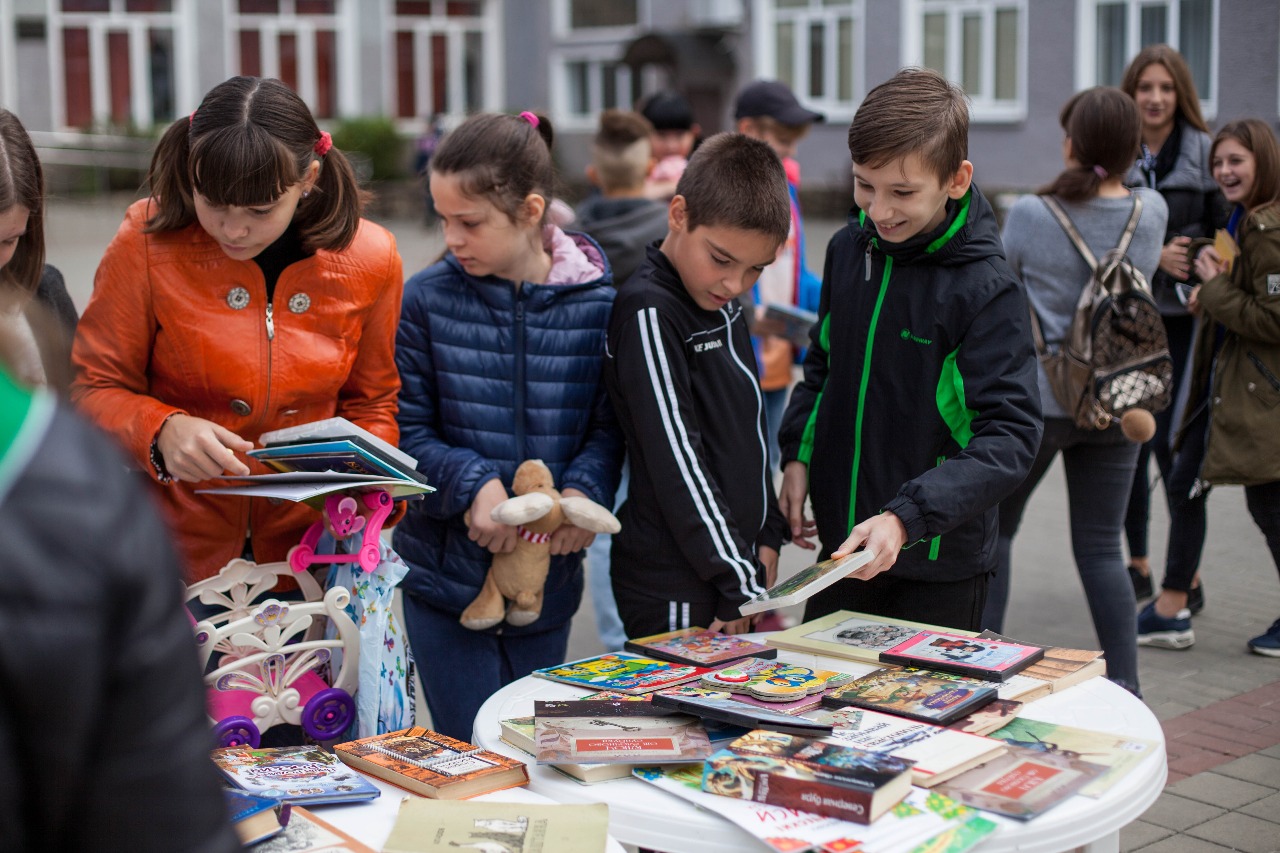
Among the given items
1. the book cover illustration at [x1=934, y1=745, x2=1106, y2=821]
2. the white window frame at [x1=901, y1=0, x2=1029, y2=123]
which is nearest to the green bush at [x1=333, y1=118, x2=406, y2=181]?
the white window frame at [x1=901, y1=0, x2=1029, y2=123]

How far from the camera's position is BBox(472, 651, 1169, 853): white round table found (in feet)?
5.54

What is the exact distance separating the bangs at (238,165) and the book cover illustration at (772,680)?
3.73 feet

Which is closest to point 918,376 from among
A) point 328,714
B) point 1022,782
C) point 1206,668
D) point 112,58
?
point 1022,782

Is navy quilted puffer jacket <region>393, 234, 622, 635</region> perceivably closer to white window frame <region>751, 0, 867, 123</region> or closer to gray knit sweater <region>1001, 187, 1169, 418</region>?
gray knit sweater <region>1001, 187, 1169, 418</region>

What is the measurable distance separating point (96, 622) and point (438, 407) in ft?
6.45

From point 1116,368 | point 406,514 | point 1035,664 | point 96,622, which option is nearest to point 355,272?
point 406,514

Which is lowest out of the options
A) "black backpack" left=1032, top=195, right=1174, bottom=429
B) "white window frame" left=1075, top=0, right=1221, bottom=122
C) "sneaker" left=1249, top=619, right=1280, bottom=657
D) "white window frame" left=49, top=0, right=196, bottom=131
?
"sneaker" left=1249, top=619, right=1280, bottom=657

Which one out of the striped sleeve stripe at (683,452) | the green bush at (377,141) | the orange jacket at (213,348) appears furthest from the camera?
the green bush at (377,141)

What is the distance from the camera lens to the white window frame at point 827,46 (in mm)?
19688

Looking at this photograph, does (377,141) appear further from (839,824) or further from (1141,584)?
(839,824)

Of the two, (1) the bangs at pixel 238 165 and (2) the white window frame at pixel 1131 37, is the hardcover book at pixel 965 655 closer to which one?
(1) the bangs at pixel 238 165

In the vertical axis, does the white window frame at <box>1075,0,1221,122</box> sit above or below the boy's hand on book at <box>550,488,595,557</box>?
above

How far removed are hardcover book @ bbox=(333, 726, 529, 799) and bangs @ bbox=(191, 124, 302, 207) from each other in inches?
37.3

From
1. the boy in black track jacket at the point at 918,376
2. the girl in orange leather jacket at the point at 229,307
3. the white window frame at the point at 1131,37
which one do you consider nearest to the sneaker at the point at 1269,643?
the boy in black track jacket at the point at 918,376
